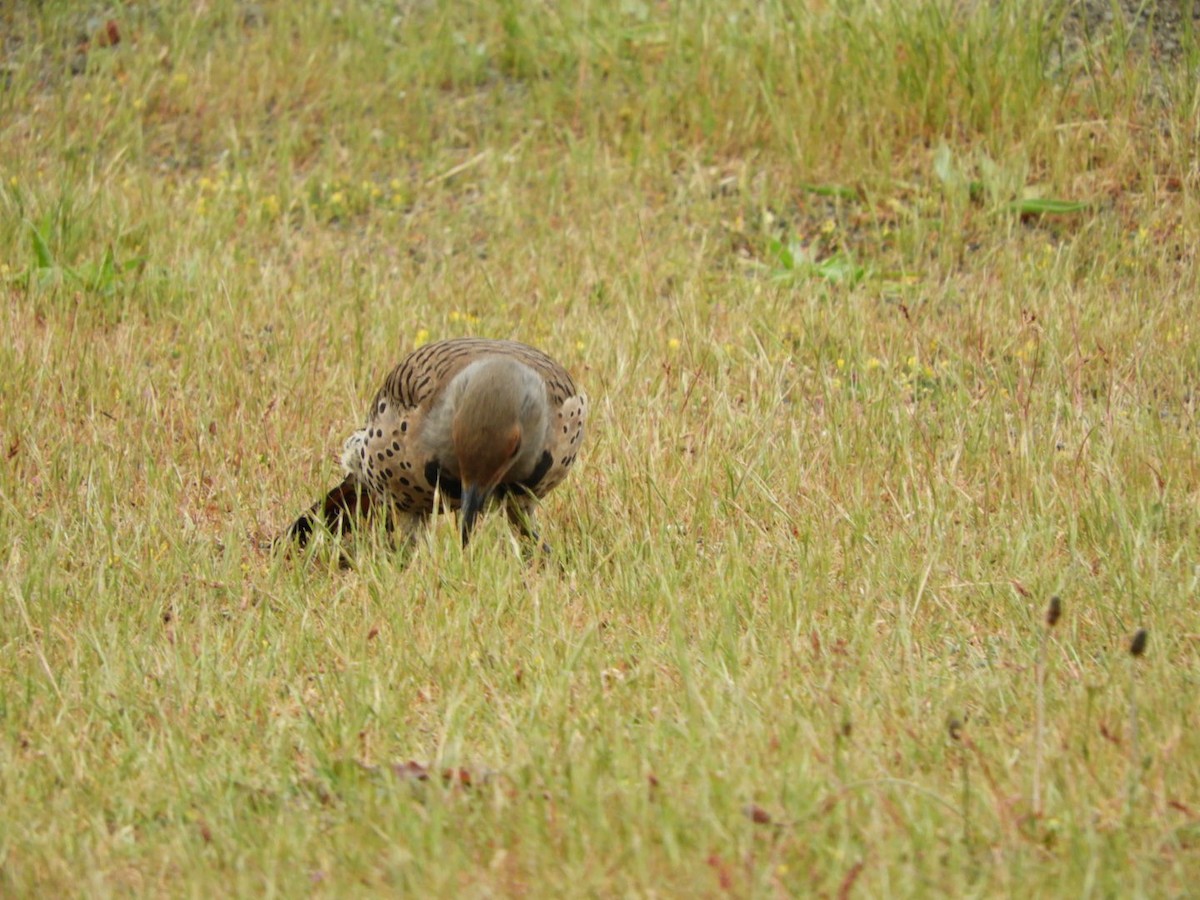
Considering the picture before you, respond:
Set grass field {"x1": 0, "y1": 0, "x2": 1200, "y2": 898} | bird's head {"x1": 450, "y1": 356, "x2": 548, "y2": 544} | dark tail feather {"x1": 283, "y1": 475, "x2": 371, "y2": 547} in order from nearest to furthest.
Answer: grass field {"x1": 0, "y1": 0, "x2": 1200, "y2": 898}, bird's head {"x1": 450, "y1": 356, "x2": 548, "y2": 544}, dark tail feather {"x1": 283, "y1": 475, "x2": 371, "y2": 547}

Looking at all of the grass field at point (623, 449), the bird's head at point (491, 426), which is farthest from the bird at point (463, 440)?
the grass field at point (623, 449)

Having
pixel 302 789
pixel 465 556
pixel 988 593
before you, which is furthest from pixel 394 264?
pixel 302 789

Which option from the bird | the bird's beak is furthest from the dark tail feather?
the bird's beak

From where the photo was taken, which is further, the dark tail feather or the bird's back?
the dark tail feather

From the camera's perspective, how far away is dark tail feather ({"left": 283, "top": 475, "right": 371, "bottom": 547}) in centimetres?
484

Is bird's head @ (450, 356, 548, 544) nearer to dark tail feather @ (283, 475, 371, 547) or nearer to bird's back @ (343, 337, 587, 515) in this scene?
bird's back @ (343, 337, 587, 515)

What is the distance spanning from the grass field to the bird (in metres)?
0.17

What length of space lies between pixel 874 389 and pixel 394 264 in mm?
2655

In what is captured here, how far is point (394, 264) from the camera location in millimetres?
7441

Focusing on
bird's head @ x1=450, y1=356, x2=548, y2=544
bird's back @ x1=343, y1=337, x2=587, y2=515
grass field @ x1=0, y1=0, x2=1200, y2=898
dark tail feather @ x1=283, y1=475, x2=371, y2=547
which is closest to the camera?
grass field @ x1=0, y1=0, x2=1200, y2=898

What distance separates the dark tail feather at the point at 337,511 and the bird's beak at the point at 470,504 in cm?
49

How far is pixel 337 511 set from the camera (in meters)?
5.07

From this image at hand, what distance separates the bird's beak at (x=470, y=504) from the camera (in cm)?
443

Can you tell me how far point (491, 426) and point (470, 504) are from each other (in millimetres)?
233
